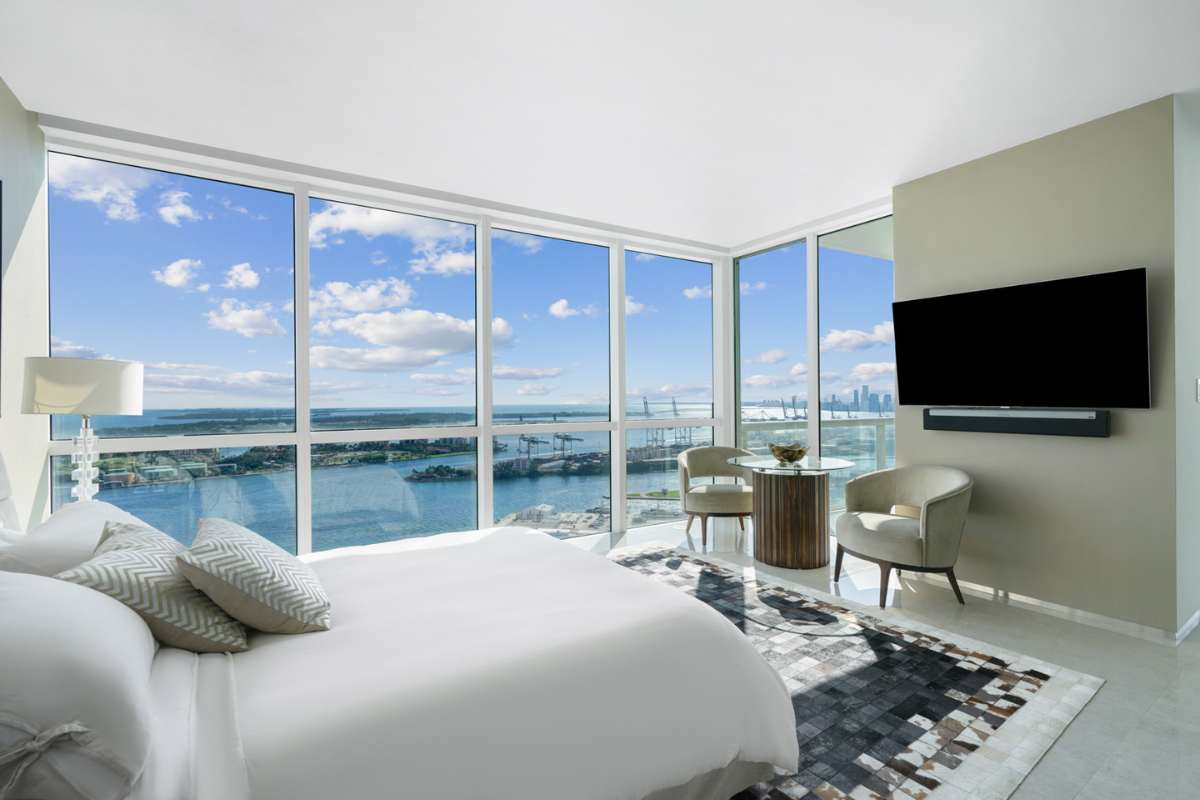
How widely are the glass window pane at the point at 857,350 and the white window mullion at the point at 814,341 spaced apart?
0.13 feet

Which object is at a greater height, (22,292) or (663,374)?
(22,292)

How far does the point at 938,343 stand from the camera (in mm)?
3742

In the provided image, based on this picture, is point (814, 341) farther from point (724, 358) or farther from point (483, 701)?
point (483, 701)

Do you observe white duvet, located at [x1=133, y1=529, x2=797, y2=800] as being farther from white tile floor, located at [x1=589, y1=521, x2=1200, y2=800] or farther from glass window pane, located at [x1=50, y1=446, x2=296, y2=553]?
glass window pane, located at [x1=50, y1=446, x2=296, y2=553]

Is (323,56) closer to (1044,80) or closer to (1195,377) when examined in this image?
(1044,80)

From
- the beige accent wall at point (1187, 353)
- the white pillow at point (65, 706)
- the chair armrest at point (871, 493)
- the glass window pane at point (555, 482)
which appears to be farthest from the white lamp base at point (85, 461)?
the beige accent wall at point (1187, 353)

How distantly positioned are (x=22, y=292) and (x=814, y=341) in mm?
5207

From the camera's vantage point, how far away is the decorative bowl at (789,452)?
402 cm

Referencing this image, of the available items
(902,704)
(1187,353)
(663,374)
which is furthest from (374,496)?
(1187,353)

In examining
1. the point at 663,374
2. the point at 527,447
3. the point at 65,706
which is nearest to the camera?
the point at 65,706

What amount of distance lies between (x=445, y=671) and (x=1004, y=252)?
382cm

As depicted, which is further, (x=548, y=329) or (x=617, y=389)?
(x=617, y=389)

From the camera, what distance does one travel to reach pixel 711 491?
4590mm

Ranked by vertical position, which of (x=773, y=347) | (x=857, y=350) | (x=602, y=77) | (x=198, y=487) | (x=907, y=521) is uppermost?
(x=602, y=77)
